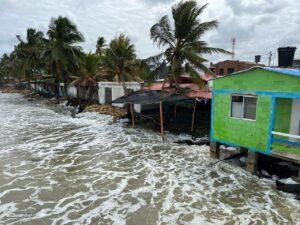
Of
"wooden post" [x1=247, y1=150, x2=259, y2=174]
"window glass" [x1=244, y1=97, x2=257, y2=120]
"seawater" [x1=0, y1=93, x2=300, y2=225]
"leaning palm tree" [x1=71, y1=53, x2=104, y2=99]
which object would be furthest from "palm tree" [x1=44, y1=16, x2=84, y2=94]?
"wooden post" [x1=247, y1=150, x2=259, y2=174]

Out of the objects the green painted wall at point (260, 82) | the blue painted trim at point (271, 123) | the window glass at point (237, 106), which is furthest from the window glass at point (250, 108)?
the blue painted trim at point (271, 123)

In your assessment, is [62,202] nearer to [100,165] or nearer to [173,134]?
[100,165]

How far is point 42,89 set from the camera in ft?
157

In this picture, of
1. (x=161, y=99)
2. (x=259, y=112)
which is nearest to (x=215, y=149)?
(x=259, y=112)

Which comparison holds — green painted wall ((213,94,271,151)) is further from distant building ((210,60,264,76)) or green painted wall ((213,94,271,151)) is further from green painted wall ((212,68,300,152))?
distant building ((210,60,264,76))

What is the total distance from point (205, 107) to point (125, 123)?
5966mm

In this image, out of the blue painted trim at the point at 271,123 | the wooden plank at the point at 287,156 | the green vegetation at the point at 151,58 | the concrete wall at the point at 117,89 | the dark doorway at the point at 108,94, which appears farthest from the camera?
the dark doorway at the point at 108,94

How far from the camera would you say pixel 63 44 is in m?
29.0

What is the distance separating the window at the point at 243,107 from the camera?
30.7 ft

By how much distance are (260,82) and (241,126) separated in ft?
5.93

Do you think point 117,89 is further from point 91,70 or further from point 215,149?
point 215,149

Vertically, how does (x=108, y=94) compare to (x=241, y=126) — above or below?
above

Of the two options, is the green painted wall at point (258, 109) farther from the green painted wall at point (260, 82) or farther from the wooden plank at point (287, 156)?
the wooden plank at point (287, 156)

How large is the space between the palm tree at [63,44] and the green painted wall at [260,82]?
2272cm
